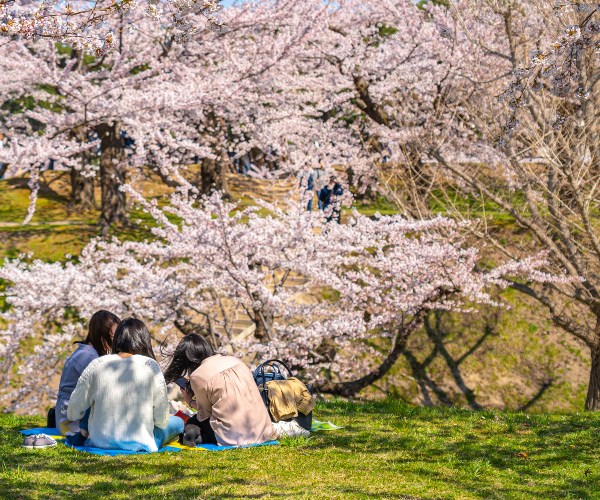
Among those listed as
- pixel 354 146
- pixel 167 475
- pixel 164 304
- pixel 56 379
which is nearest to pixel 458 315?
pixel 354 146

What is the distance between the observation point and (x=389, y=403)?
9.55m

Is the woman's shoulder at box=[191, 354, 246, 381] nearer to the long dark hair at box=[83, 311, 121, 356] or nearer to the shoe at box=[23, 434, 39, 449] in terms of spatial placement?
the long dark hair at box=[83, 311, 121, 356]

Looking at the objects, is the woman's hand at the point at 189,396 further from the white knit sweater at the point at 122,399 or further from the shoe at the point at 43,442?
the shoe at the point at 43,442

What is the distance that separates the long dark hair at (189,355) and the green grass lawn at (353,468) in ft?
2.85

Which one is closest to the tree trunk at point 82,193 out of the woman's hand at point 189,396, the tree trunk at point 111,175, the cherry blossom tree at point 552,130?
the tree trunk at point 111,175

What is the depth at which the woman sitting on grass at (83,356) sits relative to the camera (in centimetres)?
689

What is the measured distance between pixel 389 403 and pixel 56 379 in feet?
26.7

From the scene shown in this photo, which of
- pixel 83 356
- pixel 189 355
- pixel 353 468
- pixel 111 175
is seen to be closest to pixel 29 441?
pixel 83 356

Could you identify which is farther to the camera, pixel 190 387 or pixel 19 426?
pixel 19 426

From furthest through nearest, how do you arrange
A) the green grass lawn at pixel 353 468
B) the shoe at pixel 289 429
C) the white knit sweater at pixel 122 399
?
the shoe at pixel 289 429 < the white knit sweater at pixel 122 399 < the green grass lawn at pixel 353 468

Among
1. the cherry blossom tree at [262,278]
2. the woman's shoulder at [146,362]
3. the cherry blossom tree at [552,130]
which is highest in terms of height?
the cherry blossom tree at [552,130]

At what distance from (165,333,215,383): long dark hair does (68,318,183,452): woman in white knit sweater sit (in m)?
0.59

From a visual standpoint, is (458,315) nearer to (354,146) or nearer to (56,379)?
(354,146)

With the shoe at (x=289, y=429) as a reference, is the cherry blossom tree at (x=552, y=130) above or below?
above
